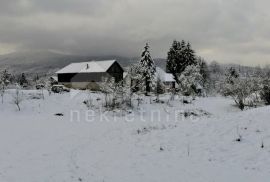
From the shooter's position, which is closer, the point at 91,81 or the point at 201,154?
the point at 201,154

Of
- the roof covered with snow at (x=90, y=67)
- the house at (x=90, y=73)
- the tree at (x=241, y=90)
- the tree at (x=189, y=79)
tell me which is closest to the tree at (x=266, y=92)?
the tree at (x=241, y=90)

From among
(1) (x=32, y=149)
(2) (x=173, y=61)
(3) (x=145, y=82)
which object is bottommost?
(1) (x=32, y=149)

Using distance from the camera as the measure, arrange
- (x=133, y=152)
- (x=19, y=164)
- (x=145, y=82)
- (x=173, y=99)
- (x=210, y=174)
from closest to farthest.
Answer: (x=210, y=174) → (x=19, y=164) → (x=133, y=152) → (x=173, y=99) → (x=145, y=82)

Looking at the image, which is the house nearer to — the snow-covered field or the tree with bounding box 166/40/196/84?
the tree with bounding box 166/40/196/84

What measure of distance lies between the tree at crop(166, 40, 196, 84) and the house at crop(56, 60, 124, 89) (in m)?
12.4

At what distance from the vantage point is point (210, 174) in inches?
518

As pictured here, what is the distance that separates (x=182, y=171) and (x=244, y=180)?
2.55 metres

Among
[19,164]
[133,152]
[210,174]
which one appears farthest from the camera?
[133,152]

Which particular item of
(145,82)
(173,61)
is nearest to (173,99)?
(145,82)

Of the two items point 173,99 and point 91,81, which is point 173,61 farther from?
point 173,99

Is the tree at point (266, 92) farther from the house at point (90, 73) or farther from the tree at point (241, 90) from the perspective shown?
the house at point (90, 73)

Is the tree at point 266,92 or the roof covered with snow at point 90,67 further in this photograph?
the roof covered with snow at point 90,67

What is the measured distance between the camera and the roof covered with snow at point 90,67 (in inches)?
3050

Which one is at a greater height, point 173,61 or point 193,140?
point 173,61
